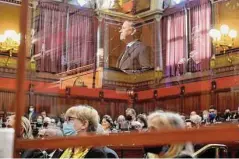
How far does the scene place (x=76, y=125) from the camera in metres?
2.69

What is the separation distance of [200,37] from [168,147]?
36.4 feet

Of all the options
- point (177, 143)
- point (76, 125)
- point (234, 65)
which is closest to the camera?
point (177, 143)

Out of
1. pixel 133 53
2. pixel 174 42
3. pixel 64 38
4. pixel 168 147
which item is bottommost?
pixel 168 147

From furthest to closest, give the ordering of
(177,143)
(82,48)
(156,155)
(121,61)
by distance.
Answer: (82,48) < (121,61) < (156,155) < (177,143)

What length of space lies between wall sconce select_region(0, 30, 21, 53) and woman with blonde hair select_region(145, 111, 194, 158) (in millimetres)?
9119

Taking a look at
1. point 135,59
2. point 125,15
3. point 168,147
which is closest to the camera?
point 168,147

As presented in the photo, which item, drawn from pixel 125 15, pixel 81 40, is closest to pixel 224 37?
→ pixel 125 15

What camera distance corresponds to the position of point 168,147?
53.7 inches

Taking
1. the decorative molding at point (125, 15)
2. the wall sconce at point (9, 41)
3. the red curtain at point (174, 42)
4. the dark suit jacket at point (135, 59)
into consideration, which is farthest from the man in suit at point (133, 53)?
the wall sconce at point (9, 41)

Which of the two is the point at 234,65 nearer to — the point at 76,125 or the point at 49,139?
the point at 76,125

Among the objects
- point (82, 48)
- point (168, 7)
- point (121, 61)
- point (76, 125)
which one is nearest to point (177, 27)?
point (168, 7)

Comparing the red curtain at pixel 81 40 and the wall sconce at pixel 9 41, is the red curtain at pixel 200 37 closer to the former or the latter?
the red curtain at pixel 81 40

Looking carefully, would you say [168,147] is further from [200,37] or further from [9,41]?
[200,37]

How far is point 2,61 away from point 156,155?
402 inches
